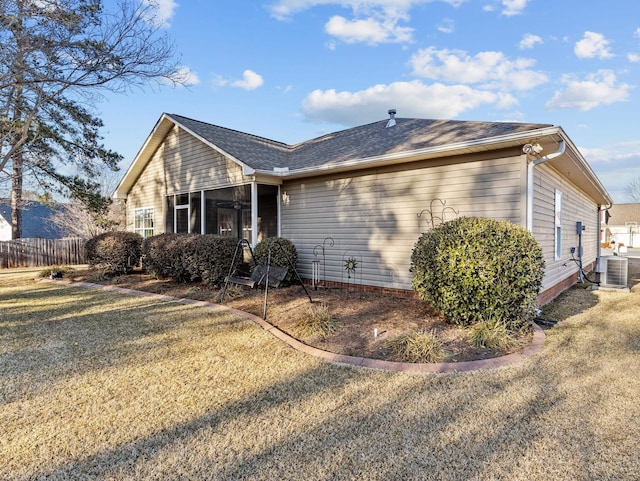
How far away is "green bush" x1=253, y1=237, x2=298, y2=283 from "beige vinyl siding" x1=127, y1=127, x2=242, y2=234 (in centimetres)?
201

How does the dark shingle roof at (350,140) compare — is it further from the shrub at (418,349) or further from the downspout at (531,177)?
the shrub at (418,349)

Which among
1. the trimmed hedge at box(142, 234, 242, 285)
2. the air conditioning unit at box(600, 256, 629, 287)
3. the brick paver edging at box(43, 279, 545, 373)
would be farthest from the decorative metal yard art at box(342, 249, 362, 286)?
the air conditioning unit at box(600, 256, 629, 287)

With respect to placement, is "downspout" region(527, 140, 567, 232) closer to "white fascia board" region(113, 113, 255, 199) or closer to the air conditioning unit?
the air conditioning unit

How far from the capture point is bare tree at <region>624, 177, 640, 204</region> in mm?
44578

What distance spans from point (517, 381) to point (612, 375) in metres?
1.01

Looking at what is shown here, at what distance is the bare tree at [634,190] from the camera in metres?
44.6

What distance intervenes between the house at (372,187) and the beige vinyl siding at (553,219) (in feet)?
0.09

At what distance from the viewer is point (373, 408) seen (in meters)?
2.85

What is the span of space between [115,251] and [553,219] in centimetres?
1120

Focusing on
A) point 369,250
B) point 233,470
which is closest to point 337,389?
point 233,470

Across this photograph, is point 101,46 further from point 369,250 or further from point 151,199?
point 369,250

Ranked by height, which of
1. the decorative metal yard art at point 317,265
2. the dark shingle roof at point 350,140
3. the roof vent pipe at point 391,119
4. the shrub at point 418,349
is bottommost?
the shrub at point 418,349

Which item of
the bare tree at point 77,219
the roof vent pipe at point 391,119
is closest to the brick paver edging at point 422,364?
the roof vent pipe at point 391,119

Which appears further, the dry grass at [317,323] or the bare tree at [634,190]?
the bare tree at [634,190]
